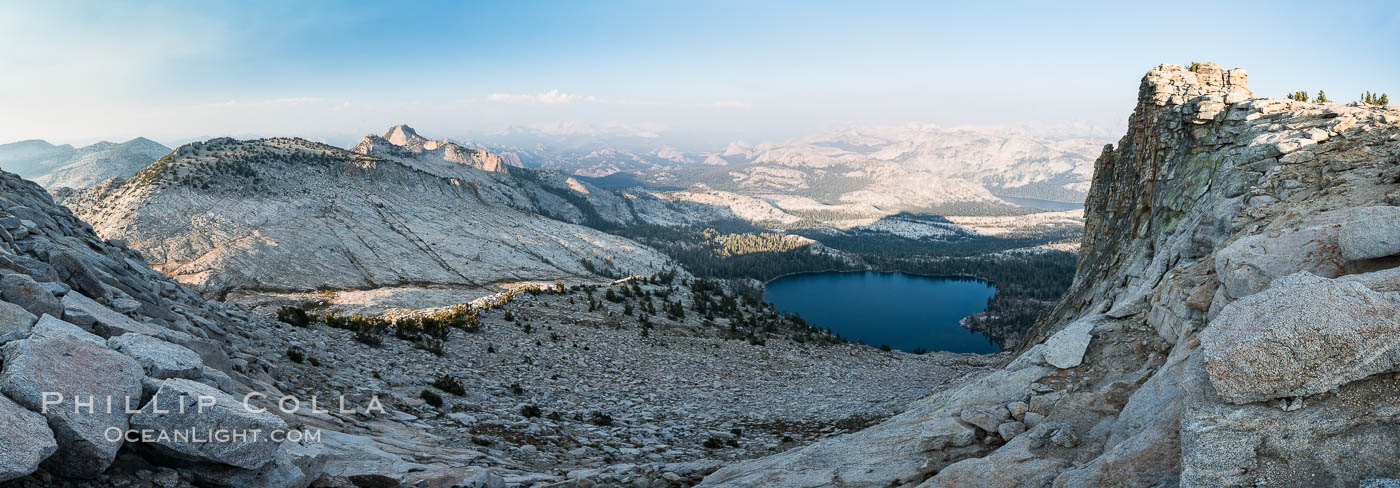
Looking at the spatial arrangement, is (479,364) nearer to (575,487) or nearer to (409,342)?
(409,342)

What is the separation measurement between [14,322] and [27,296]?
189 cm

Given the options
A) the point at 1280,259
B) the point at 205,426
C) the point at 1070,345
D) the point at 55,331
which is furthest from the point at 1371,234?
the point at 55,331

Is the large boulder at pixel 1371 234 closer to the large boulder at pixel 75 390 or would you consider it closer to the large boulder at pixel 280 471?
the large boulder at pixel 280 471

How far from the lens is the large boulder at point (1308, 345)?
565 cm

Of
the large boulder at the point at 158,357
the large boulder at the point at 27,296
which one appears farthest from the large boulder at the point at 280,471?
the large boulder at the point at 27,296

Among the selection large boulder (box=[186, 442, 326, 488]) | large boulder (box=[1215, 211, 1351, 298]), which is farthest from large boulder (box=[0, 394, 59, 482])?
large boulder (box=[1215, 211, 1351, 298])

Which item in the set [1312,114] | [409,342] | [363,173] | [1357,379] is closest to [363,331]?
[409,342]

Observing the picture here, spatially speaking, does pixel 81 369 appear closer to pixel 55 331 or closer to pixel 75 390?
pixel 75 390

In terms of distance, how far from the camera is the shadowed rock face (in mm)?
5727

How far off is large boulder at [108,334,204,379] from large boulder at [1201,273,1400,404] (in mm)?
13686

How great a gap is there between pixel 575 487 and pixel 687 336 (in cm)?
2518

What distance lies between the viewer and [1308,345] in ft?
19.1

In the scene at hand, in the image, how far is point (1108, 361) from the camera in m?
12.2

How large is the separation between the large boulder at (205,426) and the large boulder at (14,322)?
214 cm
